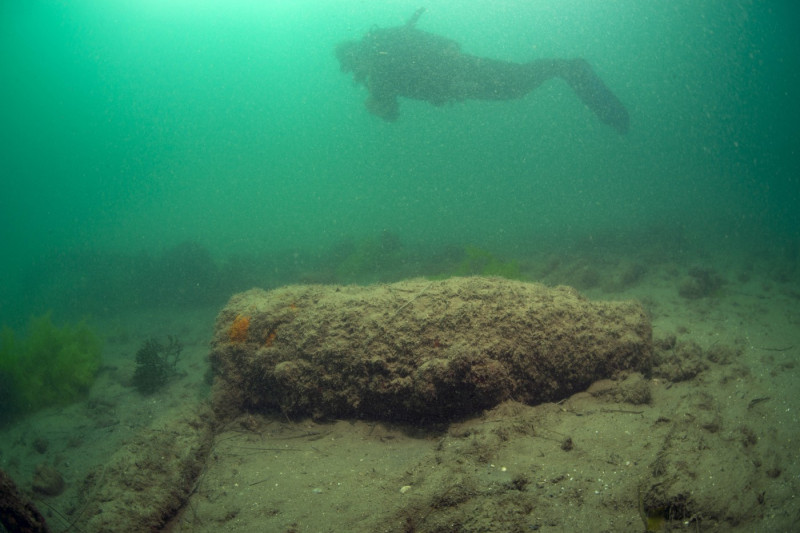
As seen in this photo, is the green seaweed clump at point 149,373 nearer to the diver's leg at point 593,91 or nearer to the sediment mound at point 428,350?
the sediment mound at point 428,350

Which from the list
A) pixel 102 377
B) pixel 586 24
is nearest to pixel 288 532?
pixel 102 377

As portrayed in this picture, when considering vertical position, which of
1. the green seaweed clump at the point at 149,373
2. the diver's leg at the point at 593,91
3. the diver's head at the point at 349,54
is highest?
the diver's head at the point at 349,54

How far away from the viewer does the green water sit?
40.4 metres

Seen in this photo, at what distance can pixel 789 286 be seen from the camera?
9.09 m

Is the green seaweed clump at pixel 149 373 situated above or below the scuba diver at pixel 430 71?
below

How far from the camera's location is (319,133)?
192250mm

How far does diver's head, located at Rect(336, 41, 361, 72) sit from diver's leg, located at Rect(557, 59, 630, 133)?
905 cm

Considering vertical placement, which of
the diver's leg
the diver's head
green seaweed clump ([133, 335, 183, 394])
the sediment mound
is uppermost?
the diver's head

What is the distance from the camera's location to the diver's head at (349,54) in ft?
51.5

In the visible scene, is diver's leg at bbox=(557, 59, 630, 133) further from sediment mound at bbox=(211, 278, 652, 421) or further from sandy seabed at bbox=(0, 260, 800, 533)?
sediment mound at bbox=(211, 278, 652, 421)

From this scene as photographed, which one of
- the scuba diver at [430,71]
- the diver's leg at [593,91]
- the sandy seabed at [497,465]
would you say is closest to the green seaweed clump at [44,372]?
the sandy seabed at [497,465]

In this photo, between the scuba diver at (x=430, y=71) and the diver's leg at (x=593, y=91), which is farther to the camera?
the diver's leg at (x=593, y=91)

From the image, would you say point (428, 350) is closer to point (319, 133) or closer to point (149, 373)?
point (149, 373)

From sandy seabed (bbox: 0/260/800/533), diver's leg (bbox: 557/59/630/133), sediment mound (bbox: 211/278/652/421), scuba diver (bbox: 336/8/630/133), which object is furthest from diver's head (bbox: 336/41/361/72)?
sandy seabed (bbox: 0/260/800/533)
